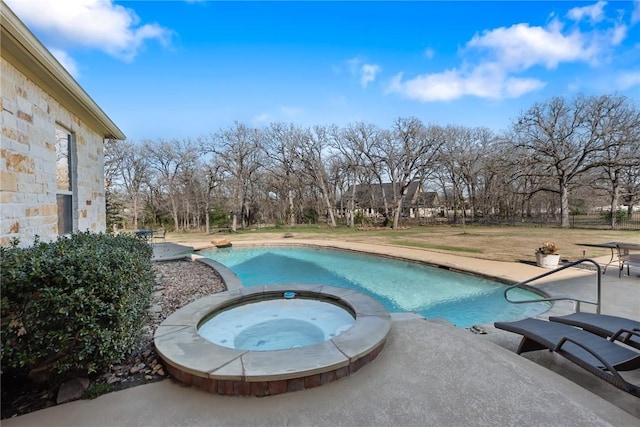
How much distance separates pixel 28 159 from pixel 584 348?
18.9ft

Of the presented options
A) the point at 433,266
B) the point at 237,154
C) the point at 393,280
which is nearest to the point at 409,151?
the point at 237,154

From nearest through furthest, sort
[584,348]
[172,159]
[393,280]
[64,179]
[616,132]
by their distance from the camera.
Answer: [584,348], [64,179], [393,280], [616,132], [172,159]

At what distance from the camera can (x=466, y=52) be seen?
10.6m

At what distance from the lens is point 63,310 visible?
191 cm

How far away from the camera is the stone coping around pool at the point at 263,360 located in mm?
2111

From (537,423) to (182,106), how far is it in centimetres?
1348

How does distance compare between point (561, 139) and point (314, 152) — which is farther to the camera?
point (314, 152)

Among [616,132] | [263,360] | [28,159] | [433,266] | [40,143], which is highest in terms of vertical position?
[616,132]

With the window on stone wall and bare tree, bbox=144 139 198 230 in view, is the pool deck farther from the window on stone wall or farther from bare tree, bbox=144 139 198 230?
bare tree, bbox=144 139 198 230

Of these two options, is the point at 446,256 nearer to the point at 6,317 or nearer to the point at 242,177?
the point at 6,317

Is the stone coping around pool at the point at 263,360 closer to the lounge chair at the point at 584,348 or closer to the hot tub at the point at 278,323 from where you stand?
the hot tub at the point at 278,323

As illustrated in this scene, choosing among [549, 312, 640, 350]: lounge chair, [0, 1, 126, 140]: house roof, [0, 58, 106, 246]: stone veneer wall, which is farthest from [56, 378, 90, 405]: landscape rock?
[549, 312, 640, 350]: lounge chair

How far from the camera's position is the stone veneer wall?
9.78ft

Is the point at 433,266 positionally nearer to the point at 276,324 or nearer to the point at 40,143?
the point at 276,324
